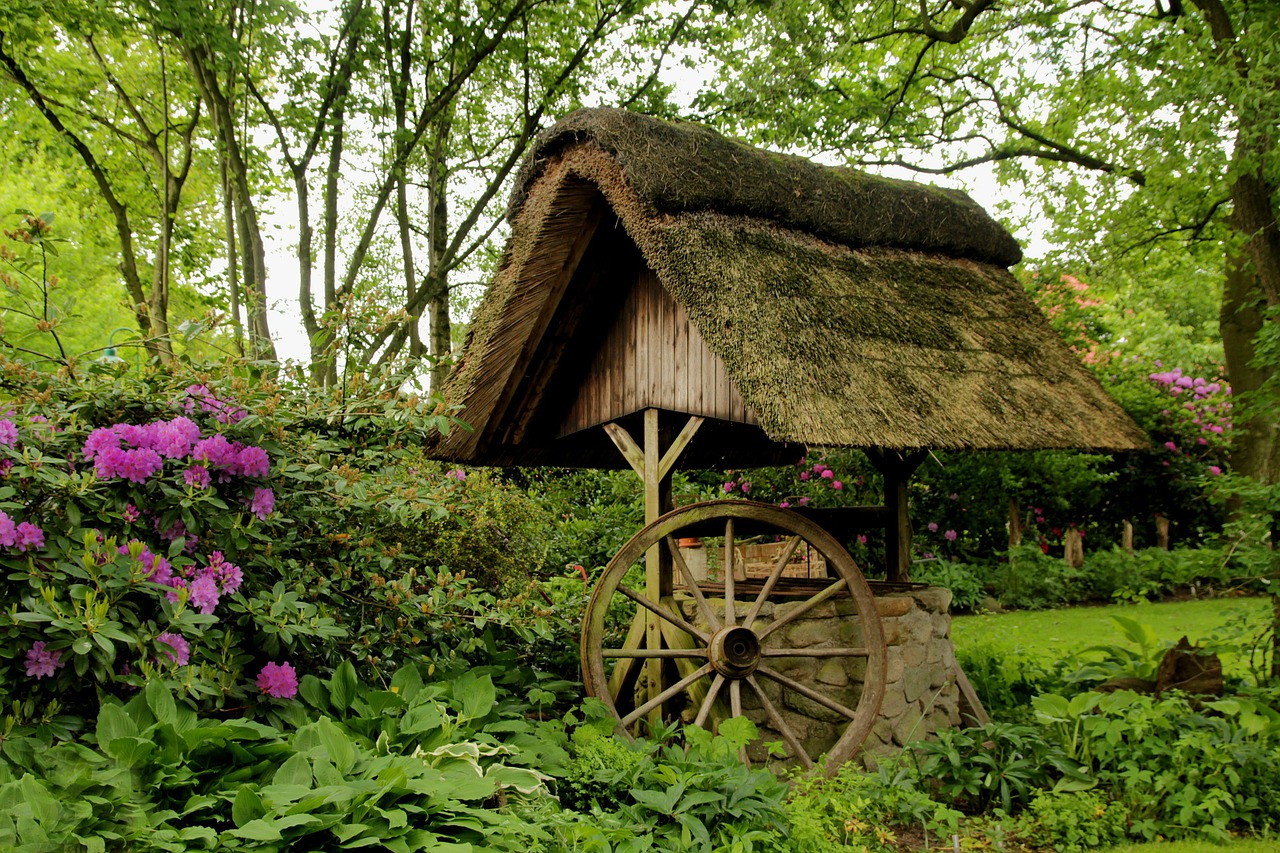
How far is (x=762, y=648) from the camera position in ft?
15.7

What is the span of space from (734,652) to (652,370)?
173 centimetres

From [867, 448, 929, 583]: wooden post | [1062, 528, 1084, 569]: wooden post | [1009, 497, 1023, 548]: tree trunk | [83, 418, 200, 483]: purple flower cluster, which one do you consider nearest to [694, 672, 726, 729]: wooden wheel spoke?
[867, 448, 929, 583]: wooden post

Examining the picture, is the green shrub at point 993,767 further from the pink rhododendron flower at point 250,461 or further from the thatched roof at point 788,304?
the pink rhododendron flower at point 250,461

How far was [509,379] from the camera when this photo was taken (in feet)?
18.5

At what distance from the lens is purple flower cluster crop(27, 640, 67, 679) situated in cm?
274

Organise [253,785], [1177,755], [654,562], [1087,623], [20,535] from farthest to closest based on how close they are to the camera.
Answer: [1087,623] → [654,562] → [1177,755] → [20,535] → [253,785]

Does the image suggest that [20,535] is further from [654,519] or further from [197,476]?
[654,519]

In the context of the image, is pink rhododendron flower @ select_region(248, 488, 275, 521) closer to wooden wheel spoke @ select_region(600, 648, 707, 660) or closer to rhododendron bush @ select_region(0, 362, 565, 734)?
rhododendron bush @ select_region(0, 362, 565, 734)

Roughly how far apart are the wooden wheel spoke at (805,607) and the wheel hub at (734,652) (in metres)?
0.08

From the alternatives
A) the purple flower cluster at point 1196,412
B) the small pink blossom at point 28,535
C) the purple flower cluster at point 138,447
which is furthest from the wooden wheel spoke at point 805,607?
the purple flower cluster at point 1196,412

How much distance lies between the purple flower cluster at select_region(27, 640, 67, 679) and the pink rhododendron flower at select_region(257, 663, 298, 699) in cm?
68

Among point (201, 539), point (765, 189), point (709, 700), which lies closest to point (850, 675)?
point (709, 700)

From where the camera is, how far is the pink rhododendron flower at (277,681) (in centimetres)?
327

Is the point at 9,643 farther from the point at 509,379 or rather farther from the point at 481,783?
the point at 509,379
